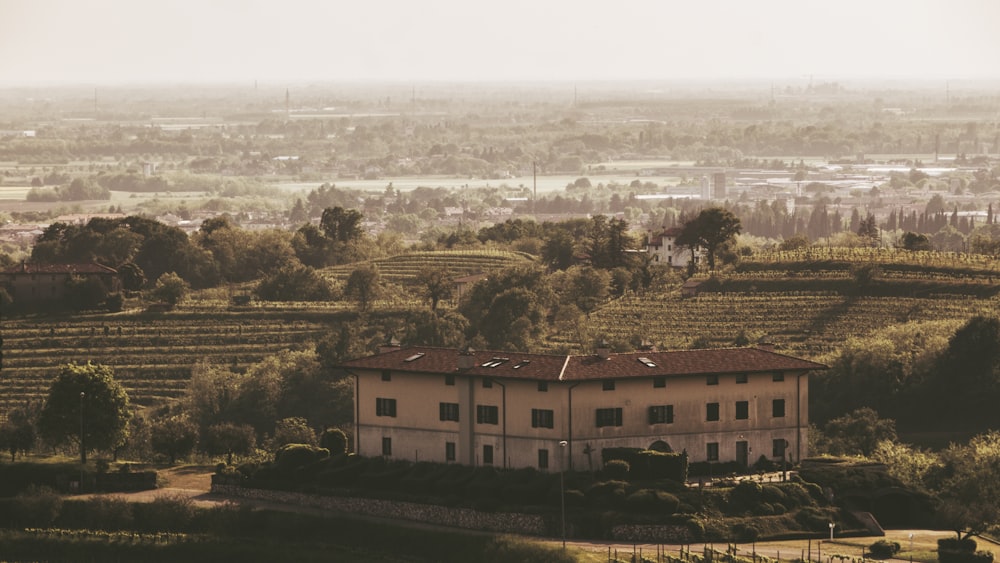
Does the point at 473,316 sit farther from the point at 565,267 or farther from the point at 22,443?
the point at 22,443

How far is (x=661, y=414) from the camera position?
197 feet

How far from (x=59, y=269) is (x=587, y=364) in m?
58.5

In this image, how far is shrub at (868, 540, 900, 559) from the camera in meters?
53.2

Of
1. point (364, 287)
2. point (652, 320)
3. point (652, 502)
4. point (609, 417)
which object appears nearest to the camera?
point (652, 502)

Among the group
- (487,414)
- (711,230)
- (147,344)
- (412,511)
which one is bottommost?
(147,344)

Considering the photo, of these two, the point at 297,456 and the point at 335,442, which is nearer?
the point at 297,456

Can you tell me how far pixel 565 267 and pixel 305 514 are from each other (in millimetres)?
71305

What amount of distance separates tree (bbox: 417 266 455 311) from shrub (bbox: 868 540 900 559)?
58.1 metres

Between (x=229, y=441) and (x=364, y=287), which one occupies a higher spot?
(x=229, y=441)

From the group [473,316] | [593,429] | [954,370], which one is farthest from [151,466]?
[473,316]

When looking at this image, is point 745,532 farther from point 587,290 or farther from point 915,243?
point 915,243

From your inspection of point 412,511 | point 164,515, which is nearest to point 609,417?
point 412,511

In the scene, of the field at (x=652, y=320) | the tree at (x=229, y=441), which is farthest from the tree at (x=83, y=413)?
the field at (x=652, y=320)

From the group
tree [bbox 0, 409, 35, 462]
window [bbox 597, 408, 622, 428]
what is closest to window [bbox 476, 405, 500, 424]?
window [bbox 597, 408, 622, 428]
